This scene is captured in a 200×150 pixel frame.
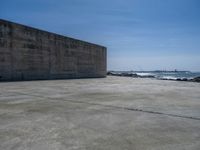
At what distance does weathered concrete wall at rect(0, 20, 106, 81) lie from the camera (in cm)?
1260

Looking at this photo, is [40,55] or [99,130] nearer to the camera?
[99,130]

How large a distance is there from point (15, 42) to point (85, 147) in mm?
13083

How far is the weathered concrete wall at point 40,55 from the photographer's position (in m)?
12.6

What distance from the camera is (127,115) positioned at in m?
3.22

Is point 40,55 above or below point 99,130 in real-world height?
above

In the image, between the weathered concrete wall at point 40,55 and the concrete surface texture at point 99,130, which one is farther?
the weathered concrete wall at point 40,55

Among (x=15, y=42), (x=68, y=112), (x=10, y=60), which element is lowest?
(x=68, y=112)

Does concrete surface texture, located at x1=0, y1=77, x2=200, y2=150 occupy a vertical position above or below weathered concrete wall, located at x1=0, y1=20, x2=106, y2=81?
below

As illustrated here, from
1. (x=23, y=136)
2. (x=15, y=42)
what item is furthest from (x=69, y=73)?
(x=23, y=136)

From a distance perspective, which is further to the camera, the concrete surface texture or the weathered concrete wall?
the weathered concrete wall

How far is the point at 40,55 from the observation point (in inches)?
600

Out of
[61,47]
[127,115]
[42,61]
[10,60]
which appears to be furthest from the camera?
[61,47]

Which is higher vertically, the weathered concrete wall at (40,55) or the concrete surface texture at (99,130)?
the weathered concrete wall at (40,55)

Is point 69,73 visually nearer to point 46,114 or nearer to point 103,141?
point 46,114
